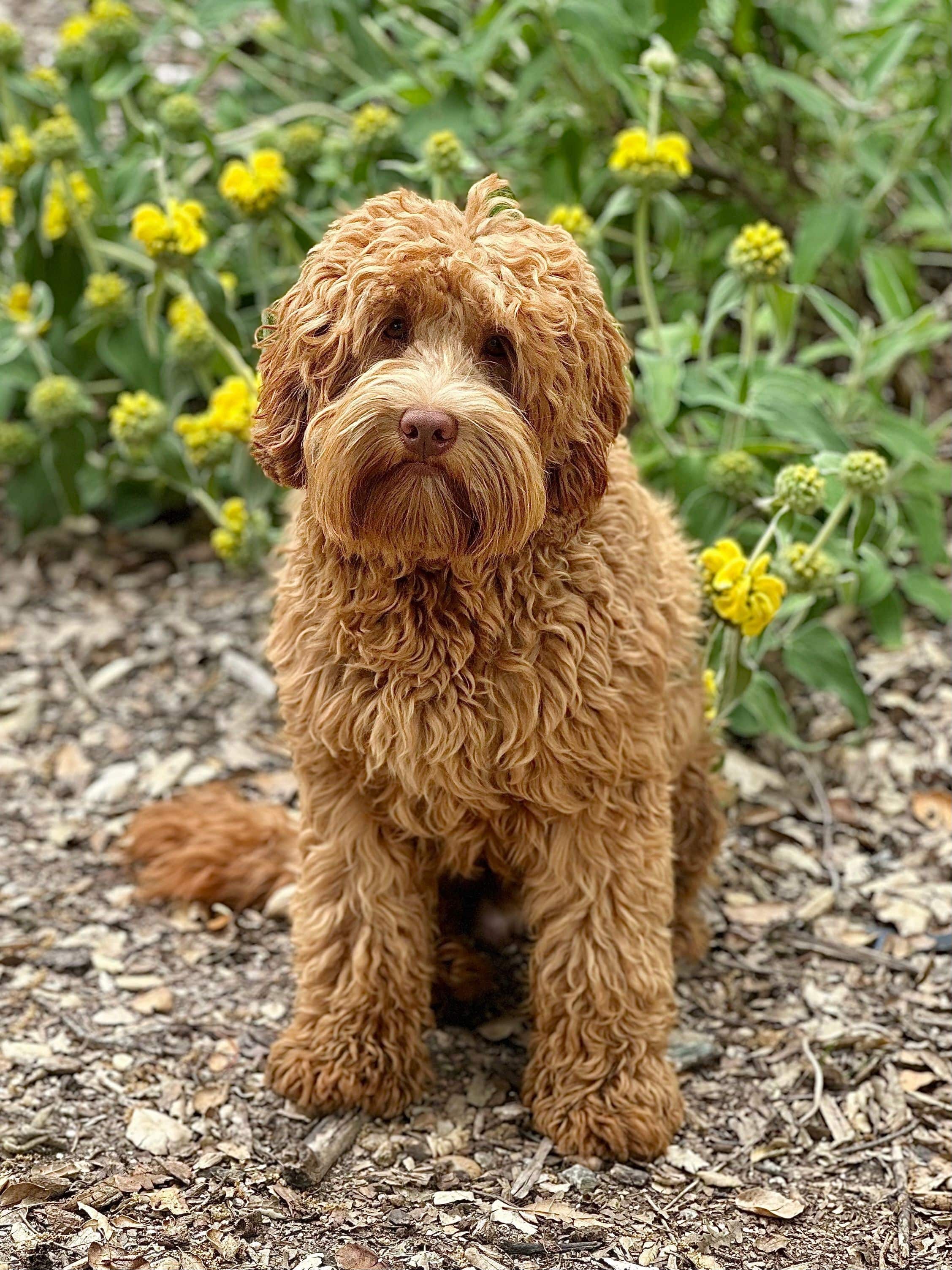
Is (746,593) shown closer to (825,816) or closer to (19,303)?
(825,816)

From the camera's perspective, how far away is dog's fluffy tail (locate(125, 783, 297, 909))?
425 cm

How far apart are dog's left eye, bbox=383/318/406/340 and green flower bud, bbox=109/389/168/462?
210 centimetres

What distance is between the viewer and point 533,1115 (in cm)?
359

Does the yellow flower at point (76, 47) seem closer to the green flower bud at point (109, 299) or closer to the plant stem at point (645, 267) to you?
the green flower bud at point (109, 299)

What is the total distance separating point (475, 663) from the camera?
3172 mm

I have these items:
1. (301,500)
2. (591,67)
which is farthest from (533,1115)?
(591,67)

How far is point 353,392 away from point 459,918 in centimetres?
164

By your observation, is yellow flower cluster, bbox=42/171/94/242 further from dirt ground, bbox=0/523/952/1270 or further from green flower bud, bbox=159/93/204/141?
dirt ground, bbox=0/523/952/1270

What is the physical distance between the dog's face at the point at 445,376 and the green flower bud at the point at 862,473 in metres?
1.06

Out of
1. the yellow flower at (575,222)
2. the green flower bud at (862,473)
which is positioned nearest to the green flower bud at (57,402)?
the yellow flower at (575,222)

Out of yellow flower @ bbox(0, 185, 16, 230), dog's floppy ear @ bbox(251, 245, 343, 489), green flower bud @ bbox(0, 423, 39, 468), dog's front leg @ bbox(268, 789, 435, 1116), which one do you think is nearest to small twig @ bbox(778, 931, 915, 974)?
dog's front leg @ bbox(268, 789, 435, 1116)

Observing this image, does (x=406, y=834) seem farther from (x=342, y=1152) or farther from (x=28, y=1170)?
(x=28, y=1170)

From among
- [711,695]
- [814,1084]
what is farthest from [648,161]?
[814,1084]

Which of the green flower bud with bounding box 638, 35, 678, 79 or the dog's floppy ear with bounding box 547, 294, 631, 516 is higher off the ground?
the green flower bud with bounding box 638, 35, 678, 79
